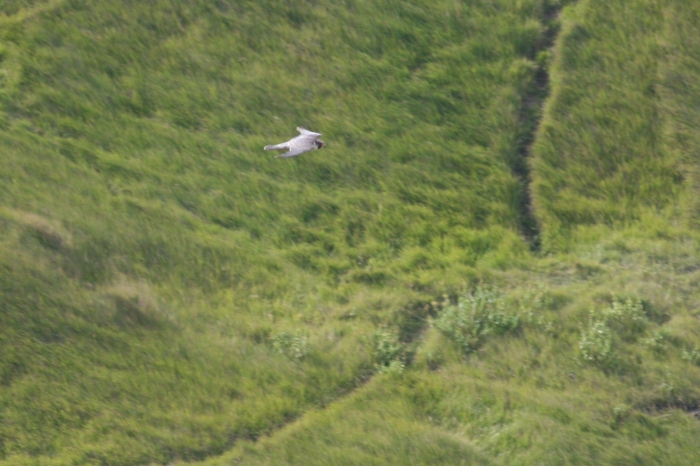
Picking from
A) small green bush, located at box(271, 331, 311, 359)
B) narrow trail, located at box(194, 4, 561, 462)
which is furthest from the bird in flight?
narrow trail, located at box(194, 4, 561, 462)

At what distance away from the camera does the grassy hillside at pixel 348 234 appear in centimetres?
650

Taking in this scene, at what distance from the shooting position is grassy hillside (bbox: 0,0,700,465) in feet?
21.3

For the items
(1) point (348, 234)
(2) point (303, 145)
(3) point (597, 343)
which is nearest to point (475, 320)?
(3) point (597, 343)

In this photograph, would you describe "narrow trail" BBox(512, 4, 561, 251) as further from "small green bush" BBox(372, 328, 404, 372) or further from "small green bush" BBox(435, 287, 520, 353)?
"small green bush" BBox(372, 328, 404, 372)

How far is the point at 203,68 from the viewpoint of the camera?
8.81 meters

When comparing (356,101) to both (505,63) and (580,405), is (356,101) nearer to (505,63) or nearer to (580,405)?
(505,63)

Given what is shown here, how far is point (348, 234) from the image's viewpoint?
26.1ft

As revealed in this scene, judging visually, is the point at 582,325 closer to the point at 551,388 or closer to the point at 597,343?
the point at 597,343

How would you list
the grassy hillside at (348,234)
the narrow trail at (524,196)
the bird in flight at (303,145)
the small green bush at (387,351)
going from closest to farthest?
1. the grassy hillside at (348,234)
2. the narrow trail at (524,196)
3. the small green bush at (387,351)
4. the bird in flight at (303,145)

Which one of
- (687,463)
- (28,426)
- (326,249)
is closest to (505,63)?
(326,249)

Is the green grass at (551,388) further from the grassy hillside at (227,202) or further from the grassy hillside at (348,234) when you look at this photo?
the grassy hillside at (227,202)

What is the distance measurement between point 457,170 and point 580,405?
2.55 meters

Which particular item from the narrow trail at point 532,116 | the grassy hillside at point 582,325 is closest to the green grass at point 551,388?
the grassy hillside at point 582,325

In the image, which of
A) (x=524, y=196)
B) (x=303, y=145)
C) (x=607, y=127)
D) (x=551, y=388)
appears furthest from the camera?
(x=607, y=127)
